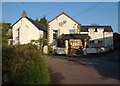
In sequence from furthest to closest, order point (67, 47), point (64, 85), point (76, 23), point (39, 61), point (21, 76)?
1. point (76, 23)
2. point (67, 47)
3. point (64, 85)
4. point (39, 61)
5. point (21, 76)

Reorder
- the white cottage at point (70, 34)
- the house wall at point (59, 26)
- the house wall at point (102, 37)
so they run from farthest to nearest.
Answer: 1. the house wall at point (102, 37)
2. the house wall at point (59, 26)
3. the white cottage at point (70, 34)

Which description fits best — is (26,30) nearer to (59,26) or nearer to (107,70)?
(59,26)

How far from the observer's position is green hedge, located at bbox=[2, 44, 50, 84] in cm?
1066

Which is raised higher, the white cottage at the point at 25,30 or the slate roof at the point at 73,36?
the white cottage at the point at 25,30

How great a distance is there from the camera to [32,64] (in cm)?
1090

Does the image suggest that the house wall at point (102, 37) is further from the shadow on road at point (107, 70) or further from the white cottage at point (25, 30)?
the shadow on road at point (107, 70)

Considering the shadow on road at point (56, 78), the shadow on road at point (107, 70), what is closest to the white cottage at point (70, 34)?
the shadow on road at point (107, 70)

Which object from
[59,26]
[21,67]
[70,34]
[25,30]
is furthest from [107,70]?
[25,30]

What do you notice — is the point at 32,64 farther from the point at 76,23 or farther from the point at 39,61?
the point at 76,23

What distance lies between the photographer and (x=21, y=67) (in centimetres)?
1084

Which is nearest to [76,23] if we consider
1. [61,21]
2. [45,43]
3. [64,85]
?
[61,21]

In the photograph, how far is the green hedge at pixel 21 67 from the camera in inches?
420

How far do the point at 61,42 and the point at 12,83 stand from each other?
124ft

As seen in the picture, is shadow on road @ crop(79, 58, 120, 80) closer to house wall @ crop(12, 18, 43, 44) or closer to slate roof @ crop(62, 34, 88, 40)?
slate roof @ crop(62, 34, 88, 40)
